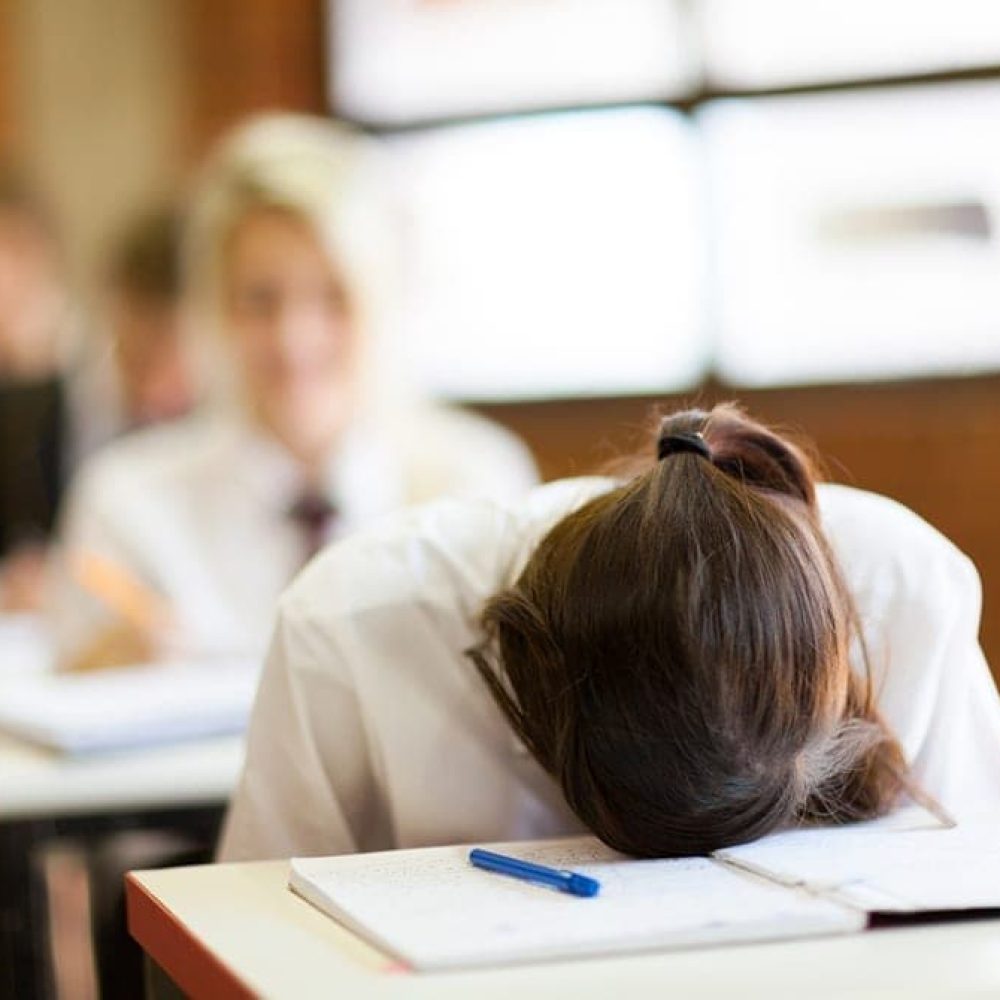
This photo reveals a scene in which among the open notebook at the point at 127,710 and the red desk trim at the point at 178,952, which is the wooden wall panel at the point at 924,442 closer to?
the open notebook at the point at 127,710

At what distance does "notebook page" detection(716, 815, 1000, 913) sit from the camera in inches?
40.7

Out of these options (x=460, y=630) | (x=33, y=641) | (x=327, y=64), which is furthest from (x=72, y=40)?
(x=460, y=630)

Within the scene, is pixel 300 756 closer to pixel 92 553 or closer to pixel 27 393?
pixel 92 553

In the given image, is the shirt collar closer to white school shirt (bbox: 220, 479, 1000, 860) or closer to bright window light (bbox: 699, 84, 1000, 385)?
bright window light (bbox: 699, 84, 1000, 385)

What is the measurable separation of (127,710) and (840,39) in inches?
93.0

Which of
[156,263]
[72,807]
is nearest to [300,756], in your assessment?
[72,807]

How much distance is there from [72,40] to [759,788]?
436 cm

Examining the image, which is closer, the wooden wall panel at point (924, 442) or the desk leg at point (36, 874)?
the desk leg at point (36, 874)

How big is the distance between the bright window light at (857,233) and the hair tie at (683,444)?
254 cm

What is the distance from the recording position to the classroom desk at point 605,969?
3.00 ft

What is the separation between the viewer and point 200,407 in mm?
4258

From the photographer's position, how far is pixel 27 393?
426 cm

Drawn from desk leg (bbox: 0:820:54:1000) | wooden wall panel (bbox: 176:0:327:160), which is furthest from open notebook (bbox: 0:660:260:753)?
wooden wall panel (bbox: 176:0:327:160)

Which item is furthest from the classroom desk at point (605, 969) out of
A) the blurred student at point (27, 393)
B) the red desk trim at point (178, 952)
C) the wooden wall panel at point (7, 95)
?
the wooden wall panel at point (7, 95)
